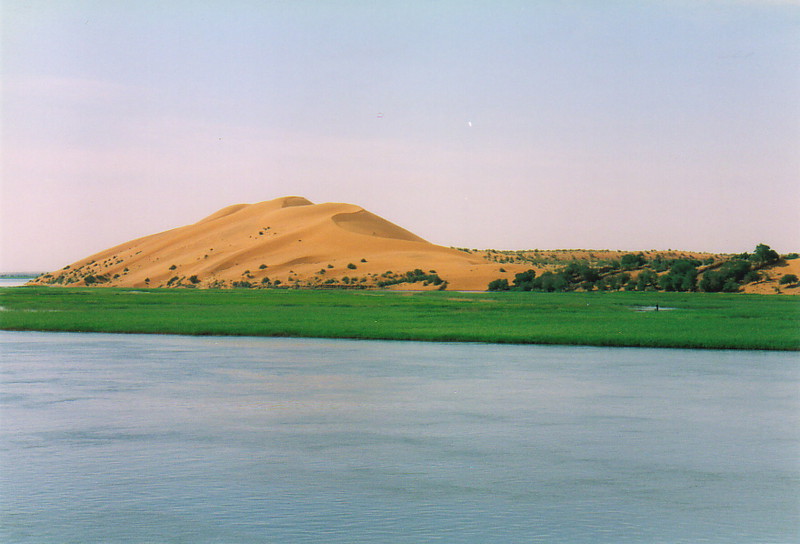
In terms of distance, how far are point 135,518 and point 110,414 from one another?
8179 millimetres

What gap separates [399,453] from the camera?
1525 cm

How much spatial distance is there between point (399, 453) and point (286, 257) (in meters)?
140

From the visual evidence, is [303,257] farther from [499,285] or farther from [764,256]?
[764,256]

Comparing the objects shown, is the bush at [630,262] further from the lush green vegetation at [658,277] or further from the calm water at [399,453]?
the calm water at [399,453]

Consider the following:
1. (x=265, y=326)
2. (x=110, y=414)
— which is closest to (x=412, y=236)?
(x=265, y=326)

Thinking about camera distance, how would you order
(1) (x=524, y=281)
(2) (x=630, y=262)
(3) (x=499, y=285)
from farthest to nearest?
(3) (x=499, y=285)
(1) (x=524, y=281)
(2) (x=630, y=262)

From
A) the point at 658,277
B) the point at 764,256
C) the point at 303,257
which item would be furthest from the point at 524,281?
the point at 303,257

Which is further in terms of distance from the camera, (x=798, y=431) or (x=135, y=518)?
(x=798, y=431)

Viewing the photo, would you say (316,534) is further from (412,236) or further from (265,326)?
(412,236)

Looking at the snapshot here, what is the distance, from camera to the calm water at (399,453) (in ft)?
36.6

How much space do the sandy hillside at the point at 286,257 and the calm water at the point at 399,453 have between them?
88.4 meters

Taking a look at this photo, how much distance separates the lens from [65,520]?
36.9ft

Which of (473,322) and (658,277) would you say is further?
(658,277)

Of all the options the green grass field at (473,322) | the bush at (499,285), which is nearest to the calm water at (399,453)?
the green grass field at (473,322)
